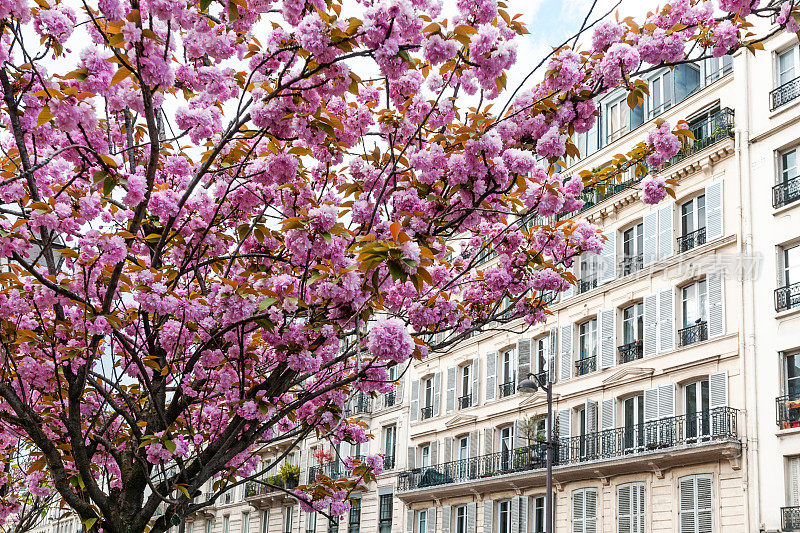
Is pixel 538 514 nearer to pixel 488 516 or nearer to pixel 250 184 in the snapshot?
pixel 488 516

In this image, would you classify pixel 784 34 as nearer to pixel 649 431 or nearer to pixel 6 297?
pixel 649 431

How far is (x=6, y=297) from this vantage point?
24.3 ft

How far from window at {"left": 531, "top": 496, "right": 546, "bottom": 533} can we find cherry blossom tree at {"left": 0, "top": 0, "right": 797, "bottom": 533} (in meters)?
22.2

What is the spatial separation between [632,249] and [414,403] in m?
12.6

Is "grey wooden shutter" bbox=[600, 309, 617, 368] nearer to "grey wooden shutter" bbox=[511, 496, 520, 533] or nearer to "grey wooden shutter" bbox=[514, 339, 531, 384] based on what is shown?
"grey wooden shutter" bbox=[514, 339, 531, 384]

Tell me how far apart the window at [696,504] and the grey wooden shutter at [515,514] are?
273 inches

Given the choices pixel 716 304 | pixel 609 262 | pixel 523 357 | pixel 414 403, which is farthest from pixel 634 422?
pixel 414 403

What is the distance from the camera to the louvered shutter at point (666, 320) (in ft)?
84.5

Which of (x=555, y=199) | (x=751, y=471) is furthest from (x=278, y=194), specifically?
(x=751, y=471)

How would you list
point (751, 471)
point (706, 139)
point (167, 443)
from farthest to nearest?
1. point (706, 139)
2. point (751, 471)
3. point (167, 443)

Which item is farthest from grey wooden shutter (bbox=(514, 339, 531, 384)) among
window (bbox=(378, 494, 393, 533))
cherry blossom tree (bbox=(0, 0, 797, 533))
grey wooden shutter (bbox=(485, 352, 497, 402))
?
cherry blossom tree (bbox=(0, 0, 797, 533))

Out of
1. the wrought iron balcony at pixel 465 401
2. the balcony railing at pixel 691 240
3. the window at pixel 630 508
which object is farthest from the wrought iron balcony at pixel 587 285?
the wrought iron balcony at pixel 465 401

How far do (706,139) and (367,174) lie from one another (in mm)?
20805

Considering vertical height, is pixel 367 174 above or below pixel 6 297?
above
